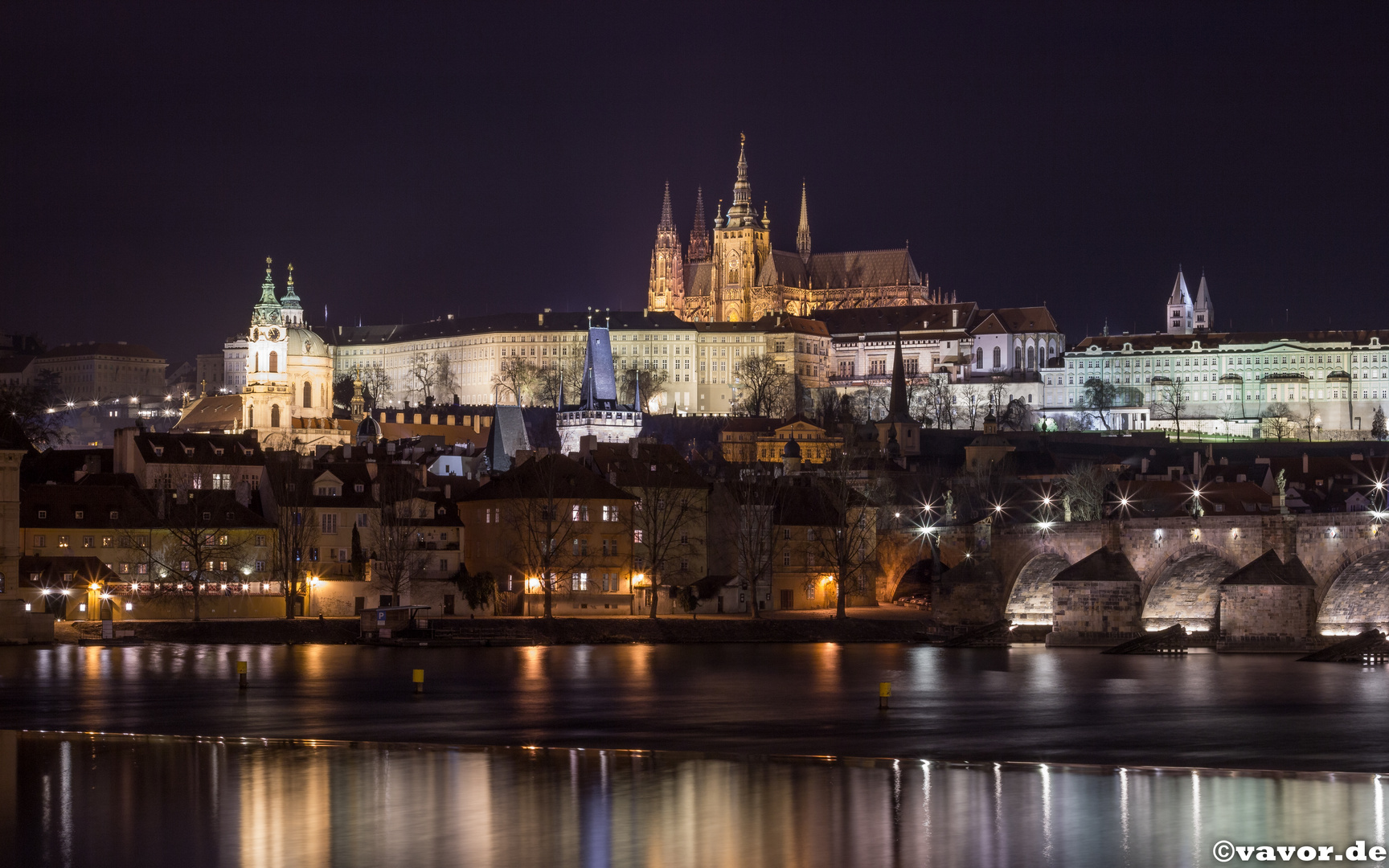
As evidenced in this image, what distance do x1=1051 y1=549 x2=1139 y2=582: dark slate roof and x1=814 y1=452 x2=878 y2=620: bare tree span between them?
8.92m

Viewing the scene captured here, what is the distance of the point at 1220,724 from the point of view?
40938 mm

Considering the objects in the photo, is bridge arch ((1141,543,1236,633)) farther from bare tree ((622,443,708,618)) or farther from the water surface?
bare tree ((622,443,708,618))

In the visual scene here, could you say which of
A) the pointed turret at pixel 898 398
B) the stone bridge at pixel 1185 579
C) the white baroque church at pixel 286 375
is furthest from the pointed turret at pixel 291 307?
the stone bridge at pixel 1185 579

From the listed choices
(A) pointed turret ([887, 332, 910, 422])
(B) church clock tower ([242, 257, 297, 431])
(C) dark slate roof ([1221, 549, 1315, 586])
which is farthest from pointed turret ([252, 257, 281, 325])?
(C) dark slate roof ([1221, 549, 1315, 586])

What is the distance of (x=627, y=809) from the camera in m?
28.8

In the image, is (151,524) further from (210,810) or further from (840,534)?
(210,810)

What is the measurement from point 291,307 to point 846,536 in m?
86.2

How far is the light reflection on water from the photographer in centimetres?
2577

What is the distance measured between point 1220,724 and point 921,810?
1437 centimetres

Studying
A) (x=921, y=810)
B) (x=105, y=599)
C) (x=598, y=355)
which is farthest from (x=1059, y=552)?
(x=598, y=355)

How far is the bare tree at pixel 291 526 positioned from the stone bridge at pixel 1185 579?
22308 millimetres

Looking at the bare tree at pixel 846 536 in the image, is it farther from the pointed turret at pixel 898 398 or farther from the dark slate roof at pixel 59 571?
the pointed turret at pixel 898 398

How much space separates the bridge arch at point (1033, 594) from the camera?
7044cm

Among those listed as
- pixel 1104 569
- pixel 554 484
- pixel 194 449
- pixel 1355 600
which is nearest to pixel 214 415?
pixel 194 449
